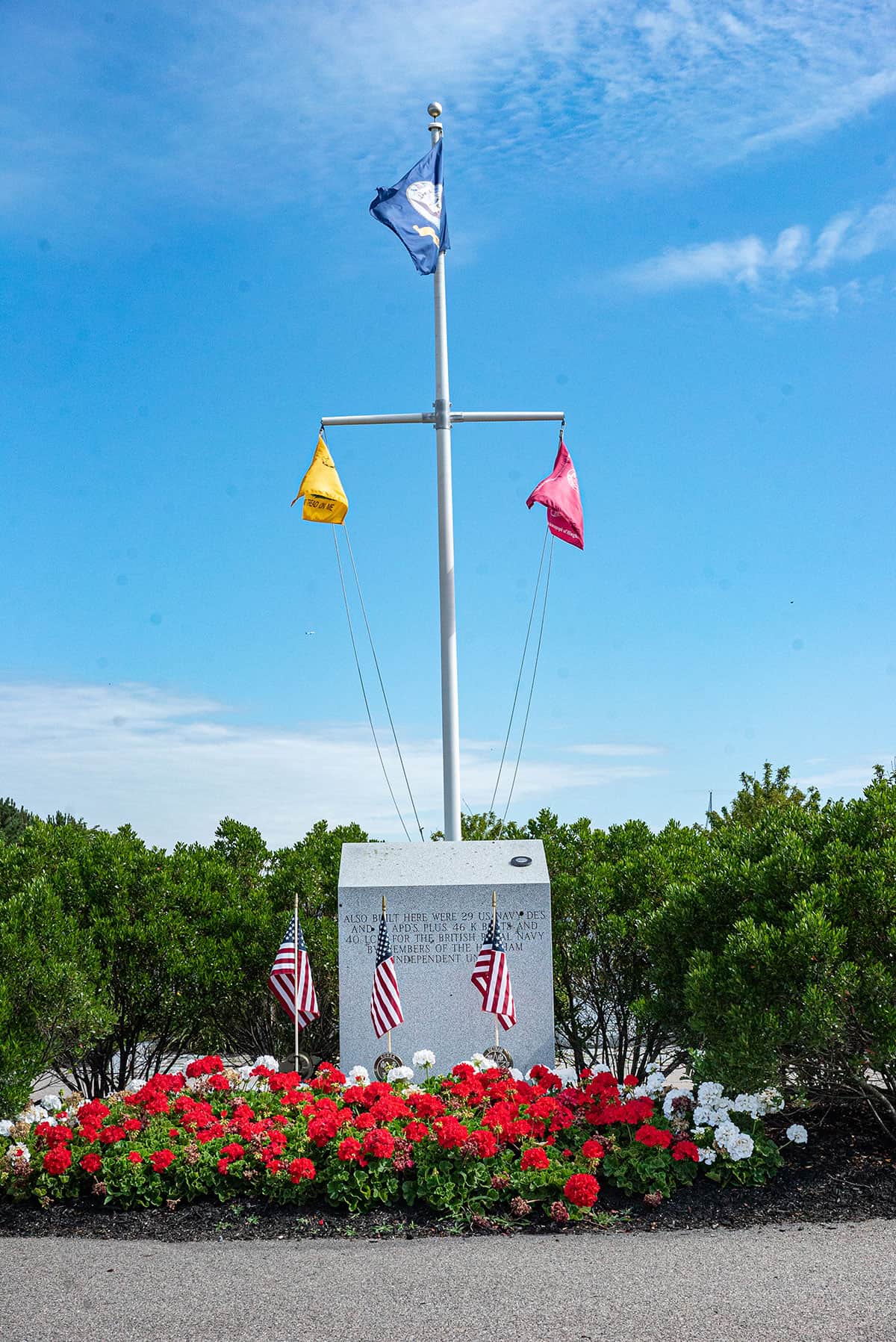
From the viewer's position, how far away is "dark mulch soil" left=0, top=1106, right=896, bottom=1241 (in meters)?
5.91

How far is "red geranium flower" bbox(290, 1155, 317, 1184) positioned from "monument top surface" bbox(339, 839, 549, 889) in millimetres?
3220

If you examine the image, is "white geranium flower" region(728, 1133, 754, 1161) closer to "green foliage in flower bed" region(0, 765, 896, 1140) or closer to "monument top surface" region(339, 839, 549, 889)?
"green foliage in flower bed" region(0, 765, 896, 1140)

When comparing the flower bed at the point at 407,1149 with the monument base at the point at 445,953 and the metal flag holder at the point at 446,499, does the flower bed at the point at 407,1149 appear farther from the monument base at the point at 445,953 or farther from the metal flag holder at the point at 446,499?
the metal flag holder at the point at 446,499

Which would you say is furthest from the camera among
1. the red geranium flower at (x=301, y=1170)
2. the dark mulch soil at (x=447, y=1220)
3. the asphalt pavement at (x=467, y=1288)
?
the red geranium flower at (x=301, y=1170)

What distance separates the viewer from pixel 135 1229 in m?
6.04

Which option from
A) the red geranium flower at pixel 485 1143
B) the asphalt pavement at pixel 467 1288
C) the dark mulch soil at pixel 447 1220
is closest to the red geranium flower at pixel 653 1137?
the dark mulch soil at pixel 447 1220

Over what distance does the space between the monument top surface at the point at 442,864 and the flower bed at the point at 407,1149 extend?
7.26ft

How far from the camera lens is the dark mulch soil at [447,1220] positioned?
5.91 m

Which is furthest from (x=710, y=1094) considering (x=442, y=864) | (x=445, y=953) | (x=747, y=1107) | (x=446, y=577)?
(x=446, y=577)

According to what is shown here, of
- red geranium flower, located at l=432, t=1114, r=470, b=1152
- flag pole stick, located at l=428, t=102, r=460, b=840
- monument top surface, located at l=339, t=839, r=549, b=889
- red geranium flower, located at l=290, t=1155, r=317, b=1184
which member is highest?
flag pole stick, located at l=428, t=102, r=460, b=840

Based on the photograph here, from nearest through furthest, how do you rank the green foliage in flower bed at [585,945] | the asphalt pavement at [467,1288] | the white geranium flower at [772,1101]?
1. the asphalt pavement at [467,1288]
2. the green foliage in flower bed at [585,945]
3. the white geranium flower at [772,1101]

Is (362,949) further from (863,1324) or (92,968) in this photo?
(863,1324)

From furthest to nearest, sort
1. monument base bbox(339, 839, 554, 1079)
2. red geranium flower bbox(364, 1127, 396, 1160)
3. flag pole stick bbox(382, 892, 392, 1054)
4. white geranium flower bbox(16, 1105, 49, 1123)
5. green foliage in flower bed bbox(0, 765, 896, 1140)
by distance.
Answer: monument base bbox(339, 839, 554, 1079) → flag pole stick bbox(382, 892, 392, 1054) → white geranium flower bbox(16, 1105, 49, 1123) → green foliage in flower bed bbox(0, 765, 896, 1140) → red geranium flower bbox(364, 1127, 396, 1160)

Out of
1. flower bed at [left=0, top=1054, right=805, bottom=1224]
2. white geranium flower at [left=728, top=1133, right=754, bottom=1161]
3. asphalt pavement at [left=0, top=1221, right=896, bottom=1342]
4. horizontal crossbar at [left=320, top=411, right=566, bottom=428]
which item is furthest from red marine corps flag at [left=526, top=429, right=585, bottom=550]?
asphalt pavement at [left=0, top=1221, right=896, bottom=1342]
